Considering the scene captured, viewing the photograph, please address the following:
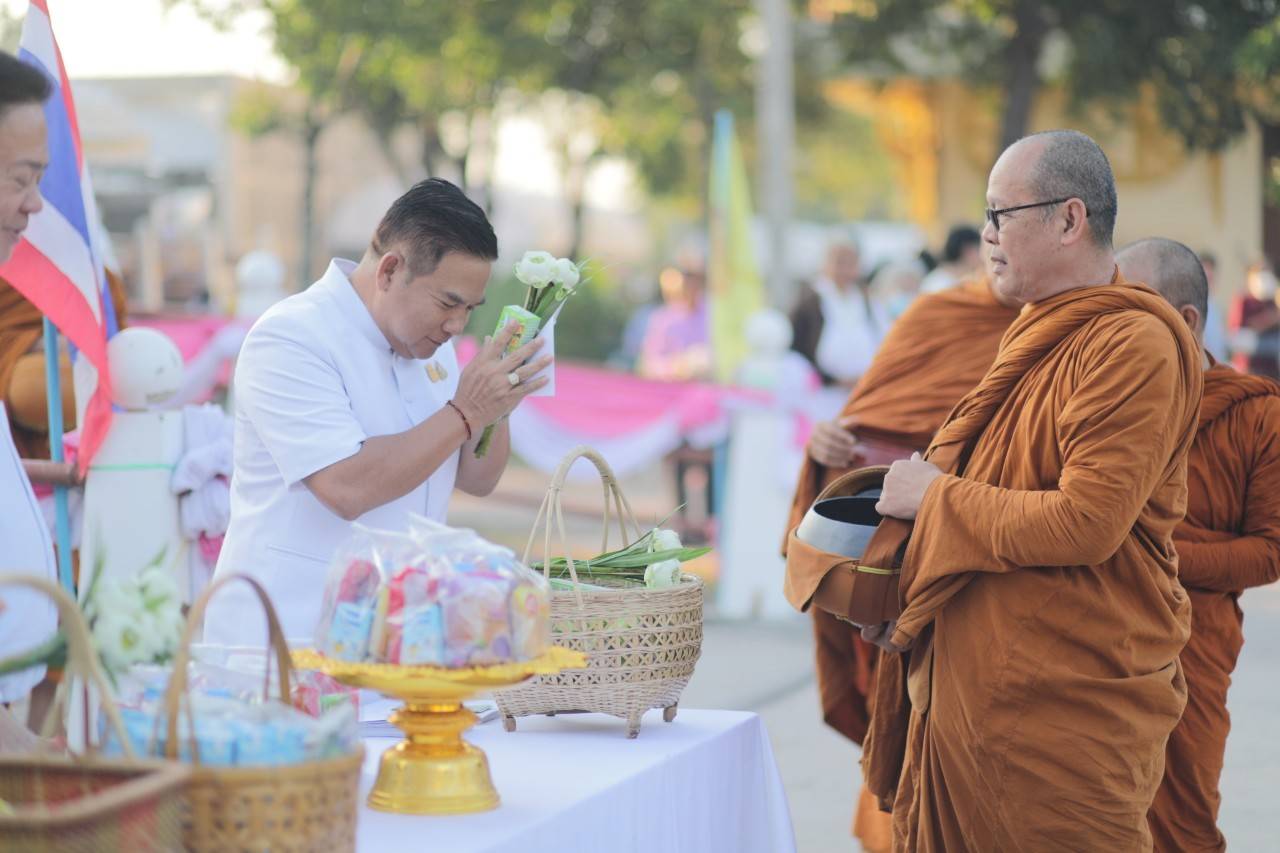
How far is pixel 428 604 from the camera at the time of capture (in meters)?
2.25

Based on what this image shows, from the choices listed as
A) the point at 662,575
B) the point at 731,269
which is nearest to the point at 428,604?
the point at 662,575

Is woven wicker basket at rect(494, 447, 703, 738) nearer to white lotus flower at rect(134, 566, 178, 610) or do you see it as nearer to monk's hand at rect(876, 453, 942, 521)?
monk's hand at rect(876, 453, 942, 521)

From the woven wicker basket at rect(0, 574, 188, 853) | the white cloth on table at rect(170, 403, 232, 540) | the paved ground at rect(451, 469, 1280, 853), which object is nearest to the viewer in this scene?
the woven wicker basket at rect(0, 574, 188, 853)

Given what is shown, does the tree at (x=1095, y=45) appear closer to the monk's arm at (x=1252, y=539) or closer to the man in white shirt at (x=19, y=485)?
the monk's arm at (x=1252, y=539)

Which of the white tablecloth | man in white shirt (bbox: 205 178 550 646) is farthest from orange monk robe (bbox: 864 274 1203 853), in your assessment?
man in white shirt (bbox: 205 178 550 646)

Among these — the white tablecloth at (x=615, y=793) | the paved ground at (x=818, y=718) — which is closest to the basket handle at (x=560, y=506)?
the white tablecloth at (x=615, y=793)

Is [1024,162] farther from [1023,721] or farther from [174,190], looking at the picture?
[174,190]

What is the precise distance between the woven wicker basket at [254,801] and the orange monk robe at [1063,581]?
4.66 feet

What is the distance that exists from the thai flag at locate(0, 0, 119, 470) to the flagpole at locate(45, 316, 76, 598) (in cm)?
7

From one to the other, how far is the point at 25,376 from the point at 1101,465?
317 centimetres

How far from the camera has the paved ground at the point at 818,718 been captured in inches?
207

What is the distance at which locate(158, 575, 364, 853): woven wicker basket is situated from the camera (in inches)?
75.6

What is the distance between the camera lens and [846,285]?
10.4 metres

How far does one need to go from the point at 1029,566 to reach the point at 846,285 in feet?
24.7
